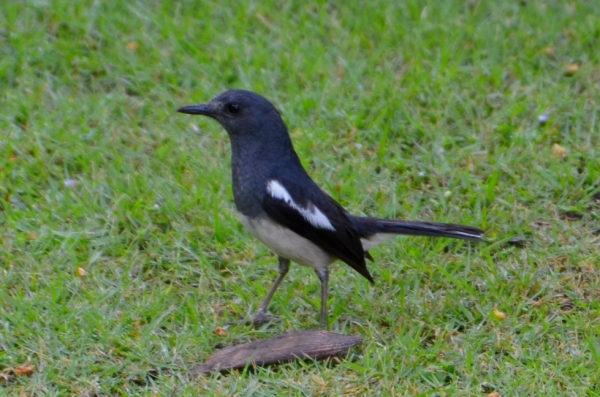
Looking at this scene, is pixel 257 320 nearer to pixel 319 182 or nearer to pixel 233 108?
pixel 233 108

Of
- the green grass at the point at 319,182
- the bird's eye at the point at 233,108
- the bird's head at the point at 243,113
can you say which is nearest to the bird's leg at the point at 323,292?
the green grass at the point at 319,182

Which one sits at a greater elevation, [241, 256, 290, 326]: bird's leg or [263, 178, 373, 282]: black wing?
[263, 178, 373, 282]: black wing

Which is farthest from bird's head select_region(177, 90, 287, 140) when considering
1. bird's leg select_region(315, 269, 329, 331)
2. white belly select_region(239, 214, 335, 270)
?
bird's leg select_region(315, 269, 329, 331)

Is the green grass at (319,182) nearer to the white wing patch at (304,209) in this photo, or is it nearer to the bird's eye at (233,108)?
the white wing patch at (304,209)

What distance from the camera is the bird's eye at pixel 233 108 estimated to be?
5801 millimetres

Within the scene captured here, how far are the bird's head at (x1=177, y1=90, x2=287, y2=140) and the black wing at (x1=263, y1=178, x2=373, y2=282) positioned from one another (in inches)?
14.6

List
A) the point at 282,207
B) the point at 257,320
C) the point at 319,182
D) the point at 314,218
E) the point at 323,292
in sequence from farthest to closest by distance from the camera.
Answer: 1. the point at 319,182
2. the point at 257,320
3. the point at 323,292
4. the point at 314,218
5. the point at 282,207

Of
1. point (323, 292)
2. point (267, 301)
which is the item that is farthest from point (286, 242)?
point (267, 301)

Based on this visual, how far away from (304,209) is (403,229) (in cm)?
73

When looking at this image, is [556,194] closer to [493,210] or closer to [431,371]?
[493,210]

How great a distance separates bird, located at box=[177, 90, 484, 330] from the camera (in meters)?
5.58

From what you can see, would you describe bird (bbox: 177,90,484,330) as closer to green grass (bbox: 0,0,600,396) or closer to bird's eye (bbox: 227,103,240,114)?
bird's eye (bbox: 227,103,240,114)

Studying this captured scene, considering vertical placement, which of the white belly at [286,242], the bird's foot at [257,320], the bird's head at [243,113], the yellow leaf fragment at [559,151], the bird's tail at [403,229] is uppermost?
the bird's head at [243,113]

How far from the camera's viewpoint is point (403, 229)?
5965 mm
